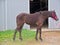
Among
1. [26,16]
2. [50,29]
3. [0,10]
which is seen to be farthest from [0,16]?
[26,16]

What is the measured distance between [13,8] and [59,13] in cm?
231

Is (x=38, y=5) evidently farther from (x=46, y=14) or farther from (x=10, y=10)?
(x=46, y=14)

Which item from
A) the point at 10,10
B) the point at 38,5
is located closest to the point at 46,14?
the point at 10,10

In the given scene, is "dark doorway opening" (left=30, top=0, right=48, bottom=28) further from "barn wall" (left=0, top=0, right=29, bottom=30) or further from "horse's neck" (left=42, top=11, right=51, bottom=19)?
"horse's neck" (left=42, top=11, right=51, bottom=19)

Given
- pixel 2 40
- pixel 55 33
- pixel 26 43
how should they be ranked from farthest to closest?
pixel 55 33, pixel 2 40, pixel 26 43

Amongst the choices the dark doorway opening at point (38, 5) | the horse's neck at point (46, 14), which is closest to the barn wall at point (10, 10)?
the dark doorway opening at point (38, 5)

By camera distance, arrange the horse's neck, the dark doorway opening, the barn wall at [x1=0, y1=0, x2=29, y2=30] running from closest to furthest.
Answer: the horse's neck < the barn wall at [x1=0, y1=0, x2=29, y2=30] < the dark doorway opening

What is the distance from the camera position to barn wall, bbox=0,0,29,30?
1502 centimetres

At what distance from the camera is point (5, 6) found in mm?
15023

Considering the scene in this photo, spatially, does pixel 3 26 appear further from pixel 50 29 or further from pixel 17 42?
pixel 17 42

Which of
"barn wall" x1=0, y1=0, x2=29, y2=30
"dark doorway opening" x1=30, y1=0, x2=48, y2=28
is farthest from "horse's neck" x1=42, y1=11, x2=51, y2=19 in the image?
"dark doorway opening" x1=30, y1=0, x2=48, y2=28

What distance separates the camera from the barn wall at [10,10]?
15016 mm

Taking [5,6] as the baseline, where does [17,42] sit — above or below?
below

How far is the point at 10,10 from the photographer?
15.1 metres
